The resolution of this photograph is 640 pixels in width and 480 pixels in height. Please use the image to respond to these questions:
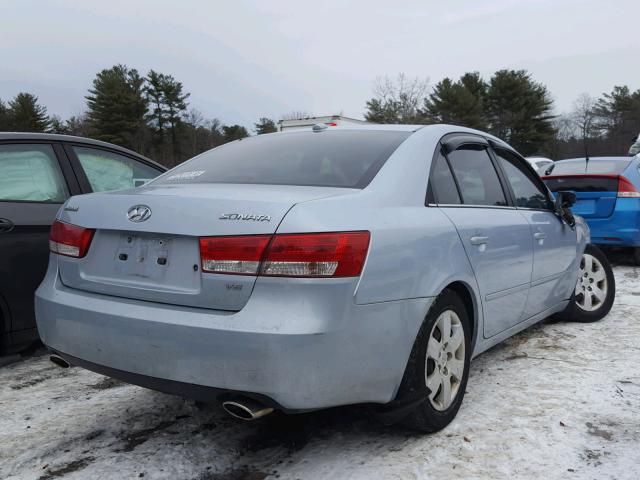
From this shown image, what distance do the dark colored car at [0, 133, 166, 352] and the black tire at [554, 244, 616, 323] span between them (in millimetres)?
3756

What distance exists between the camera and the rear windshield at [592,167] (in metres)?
7.16

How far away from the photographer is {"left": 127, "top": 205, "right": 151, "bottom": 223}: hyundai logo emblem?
89.0 inches

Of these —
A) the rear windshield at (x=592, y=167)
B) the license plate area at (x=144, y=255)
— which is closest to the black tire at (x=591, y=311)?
the rear windshield at (x=592, y=167)

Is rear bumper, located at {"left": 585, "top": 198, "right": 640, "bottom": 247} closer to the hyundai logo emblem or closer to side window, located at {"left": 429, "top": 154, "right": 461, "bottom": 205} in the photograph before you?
side window, located at {"left": 429, "top": 154, "right": 461, "bottom": 205}

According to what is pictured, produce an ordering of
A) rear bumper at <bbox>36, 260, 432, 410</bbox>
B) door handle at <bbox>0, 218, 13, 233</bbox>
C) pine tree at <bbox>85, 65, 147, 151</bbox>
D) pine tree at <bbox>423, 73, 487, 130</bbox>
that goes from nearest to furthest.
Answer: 1. rear bumper at <bbox>36, 260, 432, 410</bbox>
2. door handle at <bbox>0, 218, 13, 233</bbox>
3. pine tree at <bbox>85, 65, 147, 151</bbox>
4. pine tree at <bbox>423, 73, 487, 130</bbox>

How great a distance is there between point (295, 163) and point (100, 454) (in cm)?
159

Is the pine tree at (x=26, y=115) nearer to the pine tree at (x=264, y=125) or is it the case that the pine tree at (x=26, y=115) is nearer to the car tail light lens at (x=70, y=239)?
the pine tree at (x=264, y=125)

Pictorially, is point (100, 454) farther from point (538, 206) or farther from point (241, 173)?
point (538, 206)

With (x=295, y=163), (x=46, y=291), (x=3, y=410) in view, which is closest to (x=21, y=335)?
(x=3, y=410)

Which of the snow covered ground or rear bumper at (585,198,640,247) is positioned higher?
rear bumper at (585,198,640,247)

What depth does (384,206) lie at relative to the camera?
2.34 meters

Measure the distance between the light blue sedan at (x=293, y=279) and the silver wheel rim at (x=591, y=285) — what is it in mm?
1884

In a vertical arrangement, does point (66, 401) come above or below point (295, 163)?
below

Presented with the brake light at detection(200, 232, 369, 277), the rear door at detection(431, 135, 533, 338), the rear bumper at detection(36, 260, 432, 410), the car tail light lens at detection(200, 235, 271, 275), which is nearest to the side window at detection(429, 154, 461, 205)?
the rear door at detection(431, 135, 533, 338)
